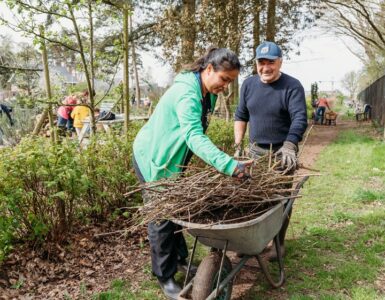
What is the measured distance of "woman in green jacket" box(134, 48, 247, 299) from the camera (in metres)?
2.37

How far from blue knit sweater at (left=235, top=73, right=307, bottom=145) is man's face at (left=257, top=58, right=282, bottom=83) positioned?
7 centimetres

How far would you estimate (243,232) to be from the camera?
2285mm

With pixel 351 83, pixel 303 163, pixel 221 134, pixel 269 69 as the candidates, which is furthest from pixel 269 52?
pixel 351 83

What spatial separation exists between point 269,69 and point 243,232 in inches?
62.0

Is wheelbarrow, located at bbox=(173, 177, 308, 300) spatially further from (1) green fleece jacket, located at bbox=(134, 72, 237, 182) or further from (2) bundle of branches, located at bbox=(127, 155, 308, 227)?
(1) green fleece jacket, located at bbox=(134, 72, 237, 182)

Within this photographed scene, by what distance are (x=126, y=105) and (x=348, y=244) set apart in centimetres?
296

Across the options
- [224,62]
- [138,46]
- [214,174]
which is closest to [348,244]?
[214,174]

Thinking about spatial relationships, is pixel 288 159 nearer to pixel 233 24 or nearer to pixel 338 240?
pixel 338 240

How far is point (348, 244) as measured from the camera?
13.2 feet

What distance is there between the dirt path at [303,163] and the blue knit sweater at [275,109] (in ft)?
0.57

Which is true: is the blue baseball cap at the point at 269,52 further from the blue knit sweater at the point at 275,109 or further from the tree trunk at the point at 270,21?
the tree trunk at the point at 270,21

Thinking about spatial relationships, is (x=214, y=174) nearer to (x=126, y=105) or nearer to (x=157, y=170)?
(x=157, y=170)

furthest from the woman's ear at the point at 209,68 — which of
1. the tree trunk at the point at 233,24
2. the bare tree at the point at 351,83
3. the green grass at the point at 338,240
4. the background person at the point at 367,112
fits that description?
the bare tree at the point at 351,83

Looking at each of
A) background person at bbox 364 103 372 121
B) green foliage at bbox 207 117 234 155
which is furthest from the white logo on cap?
background person at bbox 364 103 372 121
